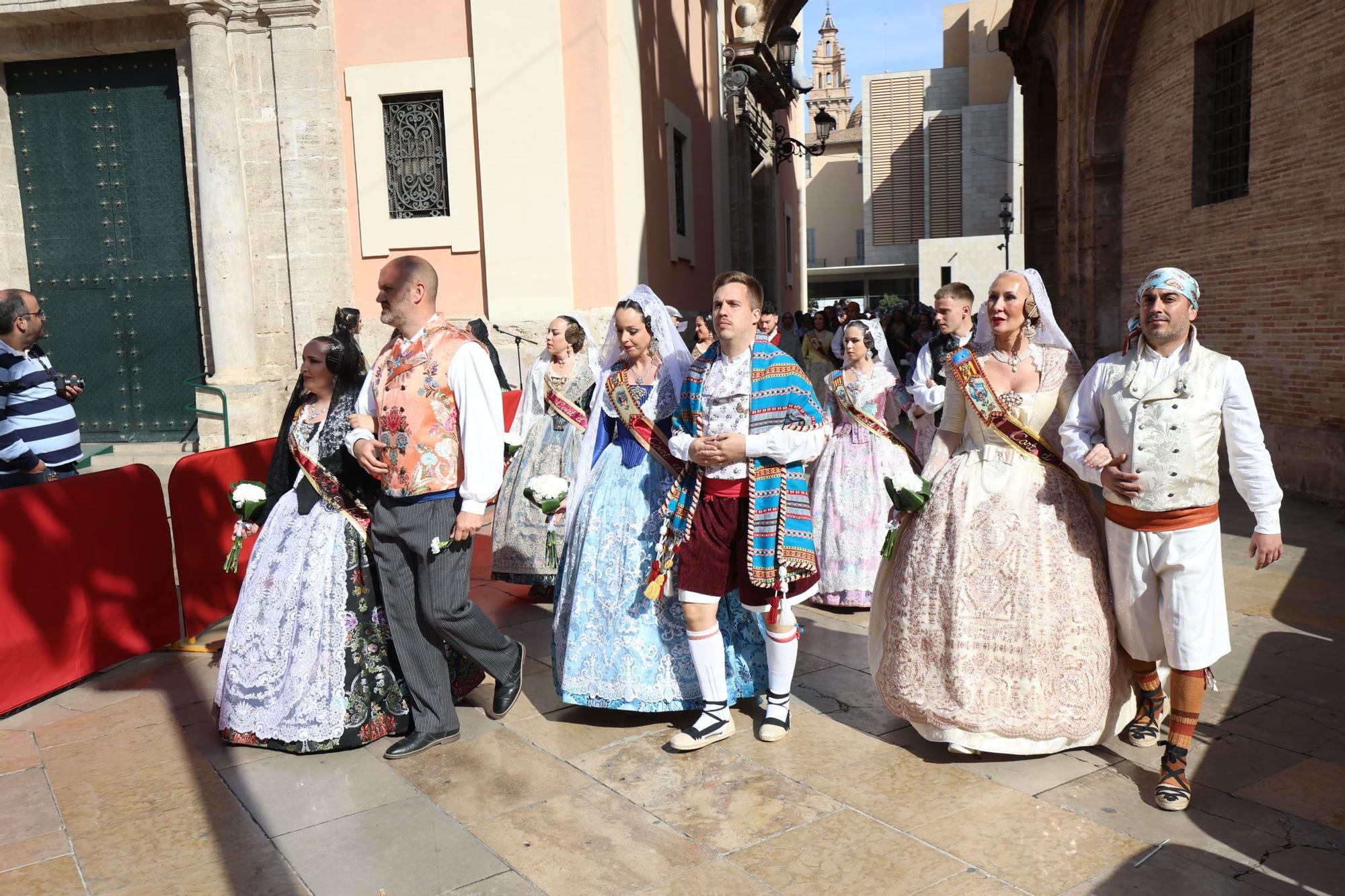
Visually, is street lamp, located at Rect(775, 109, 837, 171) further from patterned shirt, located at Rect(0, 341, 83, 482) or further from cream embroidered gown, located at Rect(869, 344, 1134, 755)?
cream embroidered gown, located at Rect(869, 344, 1134, 755)

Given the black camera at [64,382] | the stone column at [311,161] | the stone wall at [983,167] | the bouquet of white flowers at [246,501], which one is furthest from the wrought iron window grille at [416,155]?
the stone wall at [983,167]

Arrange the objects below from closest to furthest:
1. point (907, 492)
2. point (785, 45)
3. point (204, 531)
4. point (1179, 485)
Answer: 1. point (1179, 485)
2. point (907, 492)
3. point (204, 531)
4. point (785, 45)

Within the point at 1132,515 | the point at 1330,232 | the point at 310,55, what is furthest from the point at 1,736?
the point at 1330,232

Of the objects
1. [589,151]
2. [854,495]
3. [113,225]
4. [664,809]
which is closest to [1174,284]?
[664,809]

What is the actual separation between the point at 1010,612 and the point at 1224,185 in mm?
9748

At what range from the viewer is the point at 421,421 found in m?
4.14

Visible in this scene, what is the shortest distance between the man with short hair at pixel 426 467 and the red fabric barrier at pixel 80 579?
184 cm

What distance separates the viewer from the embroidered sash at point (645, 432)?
14.8 feet

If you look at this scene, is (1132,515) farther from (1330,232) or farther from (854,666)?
(1330,232)

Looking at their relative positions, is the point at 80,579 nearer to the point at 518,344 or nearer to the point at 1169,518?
the point at 1169,518

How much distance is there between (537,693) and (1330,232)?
8.09 meters

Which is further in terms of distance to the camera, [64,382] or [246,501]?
[64,382]

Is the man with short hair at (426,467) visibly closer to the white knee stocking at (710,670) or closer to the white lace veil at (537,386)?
the white knee stocking at (710,670)

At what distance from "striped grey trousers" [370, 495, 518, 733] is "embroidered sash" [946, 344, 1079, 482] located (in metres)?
2.13
